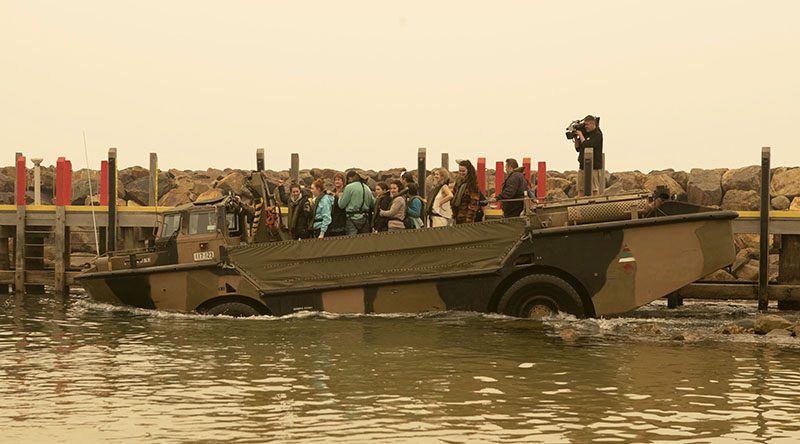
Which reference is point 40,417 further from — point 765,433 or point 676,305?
point 676,305

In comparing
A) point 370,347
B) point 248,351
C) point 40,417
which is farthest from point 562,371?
point 40,417

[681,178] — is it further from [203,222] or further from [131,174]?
[203,222]

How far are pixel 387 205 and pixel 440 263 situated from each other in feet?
5.40

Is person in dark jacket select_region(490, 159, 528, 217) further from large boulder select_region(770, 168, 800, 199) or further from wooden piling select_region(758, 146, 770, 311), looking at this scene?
large boulder select_region(770, 168, 800, 199)

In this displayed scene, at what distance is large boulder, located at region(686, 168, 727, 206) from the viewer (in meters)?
37.7

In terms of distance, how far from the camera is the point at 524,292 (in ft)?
61.4

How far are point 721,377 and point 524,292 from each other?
5.16 metres

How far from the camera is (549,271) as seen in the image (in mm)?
18688

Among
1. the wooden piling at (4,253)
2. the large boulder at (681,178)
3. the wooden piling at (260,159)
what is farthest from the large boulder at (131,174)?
the large boulder at (681,178)

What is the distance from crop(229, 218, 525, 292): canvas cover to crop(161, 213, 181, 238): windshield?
1.11m

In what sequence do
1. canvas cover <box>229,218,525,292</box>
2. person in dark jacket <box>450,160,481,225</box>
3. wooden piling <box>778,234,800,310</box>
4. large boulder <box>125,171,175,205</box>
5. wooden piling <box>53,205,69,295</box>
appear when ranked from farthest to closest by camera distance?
1. large boulder <box>125,171,175,205</box>
2. wooden piling <box>53,205,69,295</box>
3. wooden piling <box>778,234,800,310</box>
4. person in dark jacket <box>450,160,481,225</box>
5. canvas cover <box>229,218,525,292</box>

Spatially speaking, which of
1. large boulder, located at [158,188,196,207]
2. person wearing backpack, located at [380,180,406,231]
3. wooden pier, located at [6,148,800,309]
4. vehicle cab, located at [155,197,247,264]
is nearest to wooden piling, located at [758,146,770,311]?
wooden pier, located at [6,148,800,309]

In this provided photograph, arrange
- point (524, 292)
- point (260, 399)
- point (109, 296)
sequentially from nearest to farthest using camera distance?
point (260, 399) < point (524, 292) < point (109, 296)

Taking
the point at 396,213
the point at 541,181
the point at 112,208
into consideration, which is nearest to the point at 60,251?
the point at 112,208
